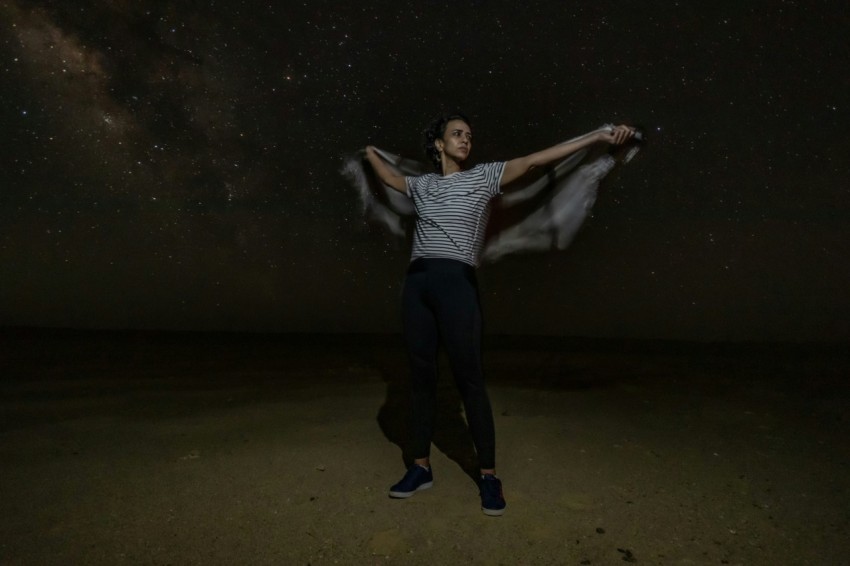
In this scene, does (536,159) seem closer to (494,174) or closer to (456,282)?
(494,174)

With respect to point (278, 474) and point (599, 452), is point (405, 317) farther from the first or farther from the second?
point (599, 452)

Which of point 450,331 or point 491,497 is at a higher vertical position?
point 450,331

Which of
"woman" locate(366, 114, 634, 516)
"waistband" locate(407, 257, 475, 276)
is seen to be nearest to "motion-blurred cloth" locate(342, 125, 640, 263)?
"woman" locate(366, 114, 634, 516)

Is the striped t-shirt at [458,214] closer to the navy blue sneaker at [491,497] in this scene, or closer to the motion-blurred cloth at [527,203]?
the motion-blurred cloth at [527,203]

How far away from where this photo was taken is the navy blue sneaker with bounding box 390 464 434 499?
3318 millimetres

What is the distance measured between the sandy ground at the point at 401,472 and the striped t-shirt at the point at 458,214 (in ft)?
5.14

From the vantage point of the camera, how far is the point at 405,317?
10.6 feet

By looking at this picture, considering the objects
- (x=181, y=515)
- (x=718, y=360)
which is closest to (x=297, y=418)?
(x=181, y=515)

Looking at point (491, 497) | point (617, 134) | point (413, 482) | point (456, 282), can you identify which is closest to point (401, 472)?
point (413, 482)

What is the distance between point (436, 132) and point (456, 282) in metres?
1.09

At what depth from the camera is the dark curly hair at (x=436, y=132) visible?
11.3ft

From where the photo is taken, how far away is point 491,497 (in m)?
3.14

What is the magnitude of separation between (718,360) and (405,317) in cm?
1063

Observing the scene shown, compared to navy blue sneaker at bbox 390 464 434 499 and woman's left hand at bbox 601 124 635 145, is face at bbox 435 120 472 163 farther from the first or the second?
navy blue sneaker at bbox 390 464 434 499
